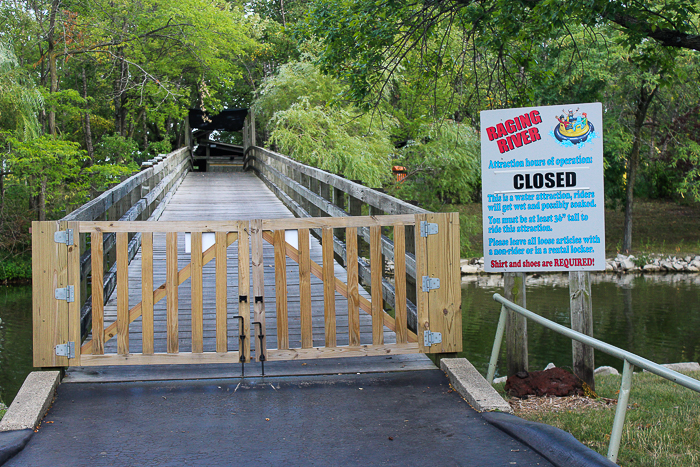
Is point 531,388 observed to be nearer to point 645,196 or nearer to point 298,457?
point 298,457

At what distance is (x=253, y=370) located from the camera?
5.20 meters

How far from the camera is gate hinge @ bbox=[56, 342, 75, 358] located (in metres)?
4.77

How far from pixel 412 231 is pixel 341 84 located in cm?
2065

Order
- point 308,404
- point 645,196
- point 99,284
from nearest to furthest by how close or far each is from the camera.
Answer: point 308,404, point 99,284, point 645,196

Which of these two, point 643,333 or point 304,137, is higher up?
point 304,137

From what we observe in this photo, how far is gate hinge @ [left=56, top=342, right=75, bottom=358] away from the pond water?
21.7 ft

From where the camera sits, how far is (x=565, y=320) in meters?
16.4

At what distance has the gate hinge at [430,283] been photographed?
16.6ft

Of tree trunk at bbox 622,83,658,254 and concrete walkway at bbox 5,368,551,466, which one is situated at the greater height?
tree trunk at bbox 622,83,658,254

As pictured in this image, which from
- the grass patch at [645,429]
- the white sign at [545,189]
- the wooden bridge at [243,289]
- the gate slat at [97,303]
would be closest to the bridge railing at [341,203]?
the wooden bridge at [243,289]

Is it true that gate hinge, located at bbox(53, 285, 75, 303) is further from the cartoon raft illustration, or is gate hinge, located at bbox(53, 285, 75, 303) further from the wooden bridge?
the cartoon raft illustration

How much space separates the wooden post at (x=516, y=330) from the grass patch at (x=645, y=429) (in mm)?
938

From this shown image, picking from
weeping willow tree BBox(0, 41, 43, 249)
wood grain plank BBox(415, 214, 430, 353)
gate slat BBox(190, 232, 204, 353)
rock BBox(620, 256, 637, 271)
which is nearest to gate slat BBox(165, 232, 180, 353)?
gate slat BBox(190, 232, 204, 353)

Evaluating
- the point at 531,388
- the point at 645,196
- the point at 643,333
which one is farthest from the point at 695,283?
the point at 531,388
